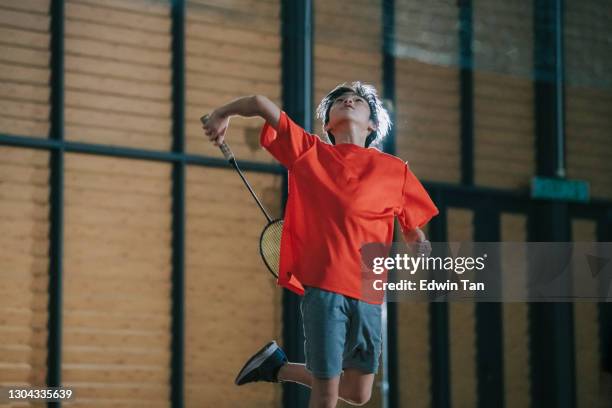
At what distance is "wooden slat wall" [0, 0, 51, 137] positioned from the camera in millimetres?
8062

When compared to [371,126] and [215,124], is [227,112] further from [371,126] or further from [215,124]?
[371,126]

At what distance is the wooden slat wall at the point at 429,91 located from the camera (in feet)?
33.0

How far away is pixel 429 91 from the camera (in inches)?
405

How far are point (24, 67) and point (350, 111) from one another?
145 inches

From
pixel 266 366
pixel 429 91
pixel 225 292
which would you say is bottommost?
pixel 266 366

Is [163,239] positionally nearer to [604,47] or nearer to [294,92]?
[294,92]

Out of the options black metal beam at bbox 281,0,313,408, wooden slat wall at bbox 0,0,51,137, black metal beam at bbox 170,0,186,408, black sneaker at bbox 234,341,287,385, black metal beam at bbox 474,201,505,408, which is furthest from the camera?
black metal beam at bbox 474,201,505,408

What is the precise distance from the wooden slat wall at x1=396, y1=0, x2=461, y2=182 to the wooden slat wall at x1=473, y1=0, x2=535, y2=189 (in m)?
0.27

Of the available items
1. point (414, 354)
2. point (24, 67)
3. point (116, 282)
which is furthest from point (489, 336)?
point (24, 67)

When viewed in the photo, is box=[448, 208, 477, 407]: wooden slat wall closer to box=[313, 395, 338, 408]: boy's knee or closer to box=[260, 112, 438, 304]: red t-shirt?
box=[260, 112, 438, 304]: red t-shirt

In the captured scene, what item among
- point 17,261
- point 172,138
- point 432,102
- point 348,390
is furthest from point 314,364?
point 432,102

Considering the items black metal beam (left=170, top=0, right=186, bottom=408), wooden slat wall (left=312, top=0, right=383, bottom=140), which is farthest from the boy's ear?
wooden slat wall (left=312, top=0, right=383, bottom=140)

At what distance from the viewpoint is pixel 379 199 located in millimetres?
5047

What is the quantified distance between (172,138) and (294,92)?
1131 millimetres
